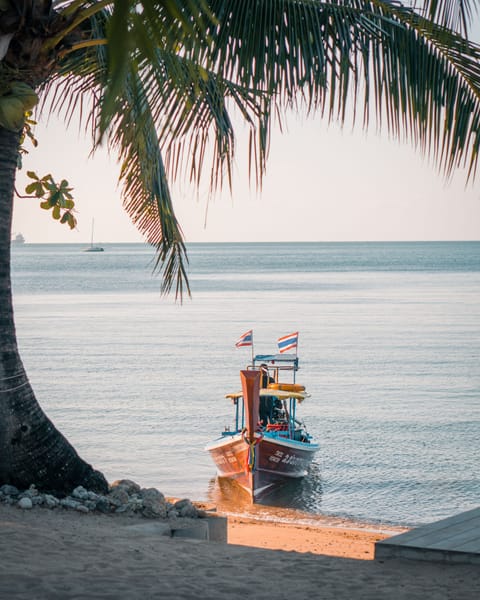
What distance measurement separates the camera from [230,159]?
5.99m

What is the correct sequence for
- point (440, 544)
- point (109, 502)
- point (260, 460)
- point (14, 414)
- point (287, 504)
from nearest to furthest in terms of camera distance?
point (440, 544)
point (14, 414)
point (109, 502)
point (287, 504)
point (260, 460)

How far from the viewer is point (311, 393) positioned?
26828mm

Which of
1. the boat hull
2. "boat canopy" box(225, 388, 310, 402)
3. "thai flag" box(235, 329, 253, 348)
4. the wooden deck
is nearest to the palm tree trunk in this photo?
the wooden deck

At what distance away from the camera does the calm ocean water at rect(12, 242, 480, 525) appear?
17.2 metres

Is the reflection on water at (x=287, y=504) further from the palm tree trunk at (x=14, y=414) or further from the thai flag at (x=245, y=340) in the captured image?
the palm tree trunk at (x=14, y=414)

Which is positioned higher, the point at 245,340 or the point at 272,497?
the point at 245,340

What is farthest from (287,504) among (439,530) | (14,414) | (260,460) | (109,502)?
(439,530)

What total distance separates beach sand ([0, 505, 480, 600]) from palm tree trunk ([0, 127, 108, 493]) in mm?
485

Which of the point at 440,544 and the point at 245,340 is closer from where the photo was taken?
the point at 440,544

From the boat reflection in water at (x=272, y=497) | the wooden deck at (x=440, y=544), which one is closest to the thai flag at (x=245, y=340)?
the boat reflection in water at (x=272, y=497)

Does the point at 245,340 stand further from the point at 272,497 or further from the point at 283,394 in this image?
the point at 272,497

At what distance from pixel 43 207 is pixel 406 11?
409 centimetres

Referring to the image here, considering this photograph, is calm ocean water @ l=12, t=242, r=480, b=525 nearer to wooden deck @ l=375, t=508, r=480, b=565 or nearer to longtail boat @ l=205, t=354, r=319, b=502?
longtail boat @ l=205, t=354, r=319, b=502

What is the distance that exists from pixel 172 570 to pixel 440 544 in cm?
189
